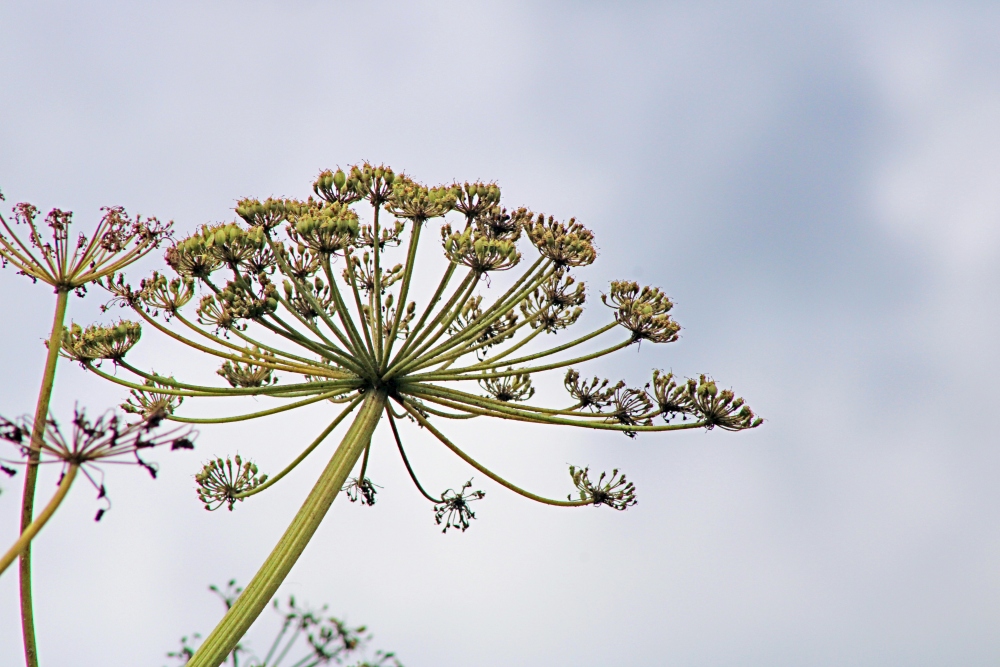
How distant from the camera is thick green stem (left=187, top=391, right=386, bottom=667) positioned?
1114 cm

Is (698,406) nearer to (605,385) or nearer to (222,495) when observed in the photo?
(605,385)

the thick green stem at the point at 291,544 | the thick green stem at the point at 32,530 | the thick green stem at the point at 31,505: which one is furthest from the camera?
the thick green stem at the point at 291,544

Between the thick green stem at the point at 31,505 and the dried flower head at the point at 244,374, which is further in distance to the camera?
the dried flower head at the point at 244,374

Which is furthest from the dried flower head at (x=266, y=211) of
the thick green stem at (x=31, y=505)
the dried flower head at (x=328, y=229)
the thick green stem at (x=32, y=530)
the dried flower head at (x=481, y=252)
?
the thick green stem at (x=32, y=530)

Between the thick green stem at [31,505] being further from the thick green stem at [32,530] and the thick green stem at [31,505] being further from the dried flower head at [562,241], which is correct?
the dried flower head at [562,241]

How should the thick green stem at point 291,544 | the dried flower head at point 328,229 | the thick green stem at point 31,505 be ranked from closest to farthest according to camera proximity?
the thick green stem at point 31,505, the thick green stem at point 291,544, the dried flower head at point 328,229

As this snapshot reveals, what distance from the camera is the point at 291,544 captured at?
39.4 ft

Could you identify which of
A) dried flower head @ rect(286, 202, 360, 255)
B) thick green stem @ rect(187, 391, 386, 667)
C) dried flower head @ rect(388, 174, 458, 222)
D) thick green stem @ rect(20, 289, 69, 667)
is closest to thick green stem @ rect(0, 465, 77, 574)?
thick green stem @ rect(20, 289, 69, 667)

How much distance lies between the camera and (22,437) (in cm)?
696

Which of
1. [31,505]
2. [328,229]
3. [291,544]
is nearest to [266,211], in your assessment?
[328,229]

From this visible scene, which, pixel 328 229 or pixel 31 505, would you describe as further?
pixel 328 229

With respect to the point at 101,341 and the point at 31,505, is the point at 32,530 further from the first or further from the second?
the point at 101,341

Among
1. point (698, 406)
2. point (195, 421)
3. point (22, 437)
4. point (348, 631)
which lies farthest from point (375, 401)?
point (22, 437)

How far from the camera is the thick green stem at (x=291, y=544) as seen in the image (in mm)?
11141
